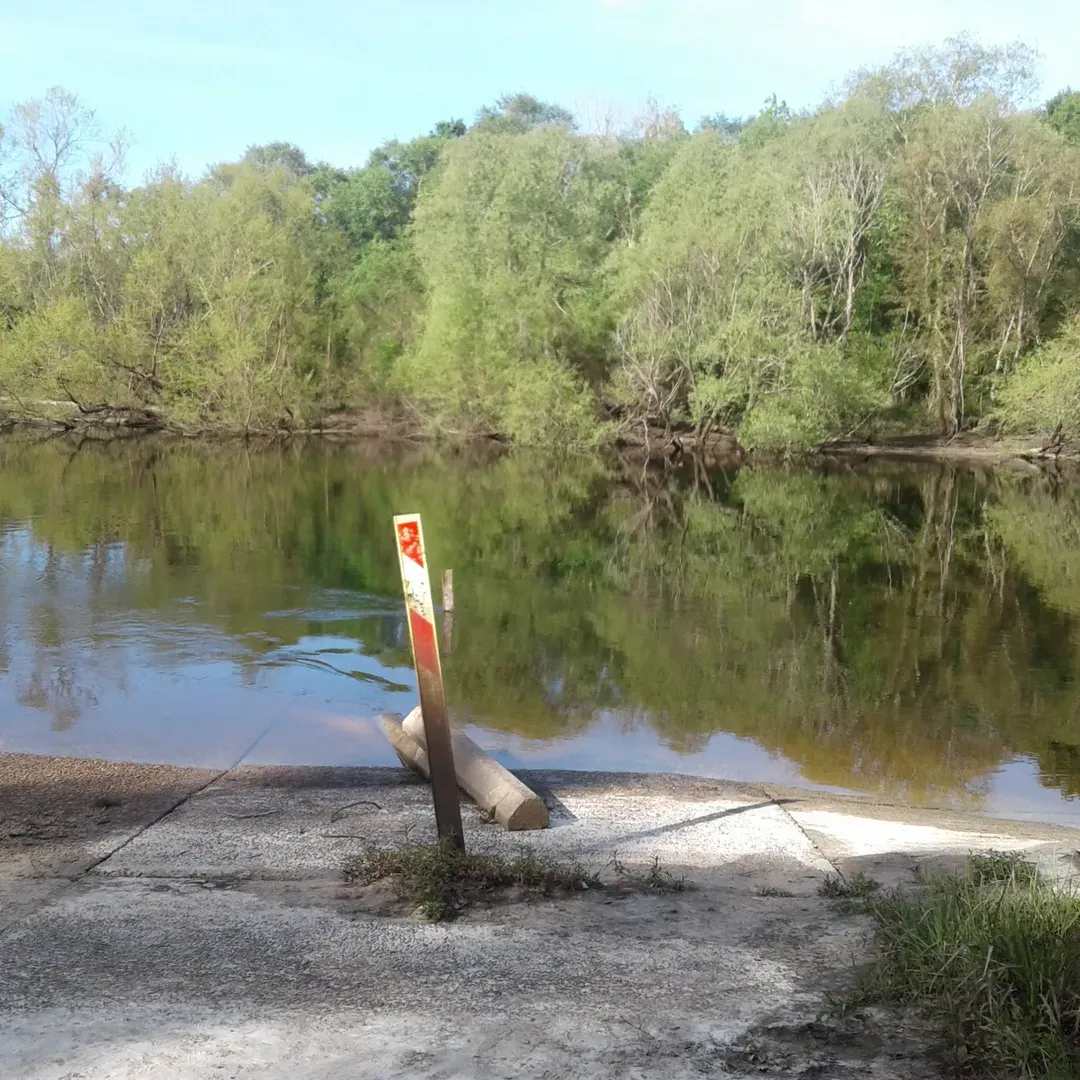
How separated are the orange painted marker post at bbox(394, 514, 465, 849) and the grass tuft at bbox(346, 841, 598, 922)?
0.21m

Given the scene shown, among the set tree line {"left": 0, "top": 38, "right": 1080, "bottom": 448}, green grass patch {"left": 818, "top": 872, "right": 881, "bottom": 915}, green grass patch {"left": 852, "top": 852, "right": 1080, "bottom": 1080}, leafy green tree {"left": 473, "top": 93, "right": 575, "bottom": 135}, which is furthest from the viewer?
leafy green tree {"left": 473, "top": 93, "right": 575, "bottom": 135}

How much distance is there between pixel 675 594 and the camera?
792 inches

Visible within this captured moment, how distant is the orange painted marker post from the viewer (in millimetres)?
6098

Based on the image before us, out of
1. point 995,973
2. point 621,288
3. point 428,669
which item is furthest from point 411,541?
point 621,288

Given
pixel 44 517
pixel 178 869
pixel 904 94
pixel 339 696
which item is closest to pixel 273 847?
pixel 178 869

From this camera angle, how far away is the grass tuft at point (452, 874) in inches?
228

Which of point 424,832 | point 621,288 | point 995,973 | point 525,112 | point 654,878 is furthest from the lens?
point 525,112

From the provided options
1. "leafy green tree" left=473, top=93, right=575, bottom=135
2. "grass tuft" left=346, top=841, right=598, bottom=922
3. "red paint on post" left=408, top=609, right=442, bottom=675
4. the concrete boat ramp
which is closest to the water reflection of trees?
the concrete boat ramp

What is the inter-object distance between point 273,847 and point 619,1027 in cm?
319

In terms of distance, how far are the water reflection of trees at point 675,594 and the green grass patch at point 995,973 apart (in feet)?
19.5

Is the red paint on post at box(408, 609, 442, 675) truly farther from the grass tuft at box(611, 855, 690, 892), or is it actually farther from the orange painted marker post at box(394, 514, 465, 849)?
the grass tuft at box(611, 855, 690, 892)

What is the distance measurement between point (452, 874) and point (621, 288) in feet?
146

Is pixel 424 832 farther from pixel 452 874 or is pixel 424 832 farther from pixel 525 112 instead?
pixel 525 112

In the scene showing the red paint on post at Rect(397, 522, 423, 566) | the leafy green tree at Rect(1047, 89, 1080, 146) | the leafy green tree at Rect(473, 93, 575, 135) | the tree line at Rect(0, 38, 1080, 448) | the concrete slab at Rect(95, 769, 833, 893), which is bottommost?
the concrete slab at Rect(95, 769, 833, 893)
